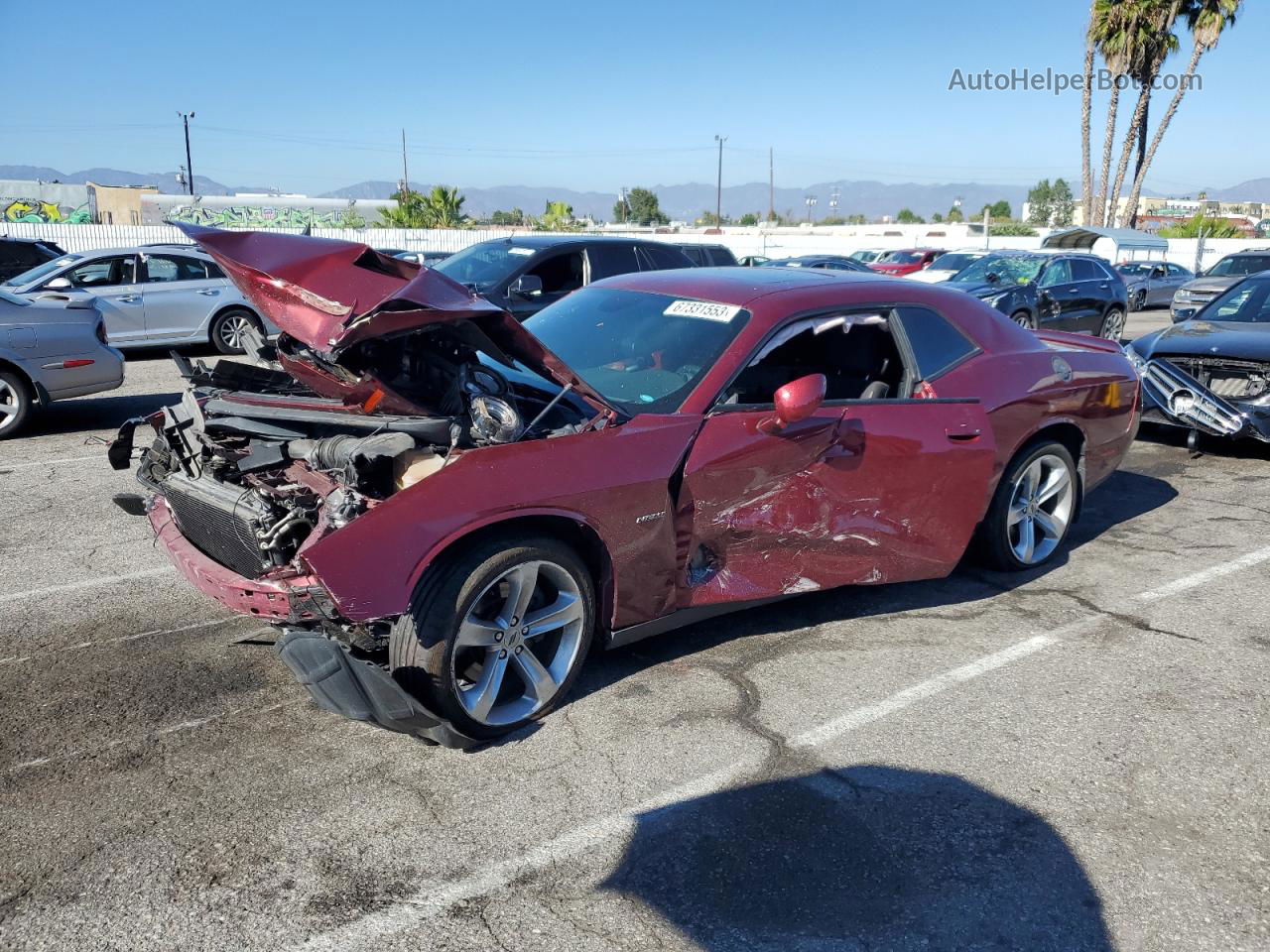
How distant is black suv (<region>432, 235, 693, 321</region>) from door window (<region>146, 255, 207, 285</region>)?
450cm

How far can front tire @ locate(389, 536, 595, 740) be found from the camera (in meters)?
3.36

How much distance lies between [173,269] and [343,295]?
38.6 feet

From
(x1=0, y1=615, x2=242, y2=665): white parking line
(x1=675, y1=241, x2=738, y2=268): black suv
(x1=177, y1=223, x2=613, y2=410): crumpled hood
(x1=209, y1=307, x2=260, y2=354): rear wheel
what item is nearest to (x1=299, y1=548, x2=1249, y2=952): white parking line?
(x1=177, y1=223, x2=613, y2=410): crumpled hood

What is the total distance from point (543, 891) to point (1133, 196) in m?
44.4

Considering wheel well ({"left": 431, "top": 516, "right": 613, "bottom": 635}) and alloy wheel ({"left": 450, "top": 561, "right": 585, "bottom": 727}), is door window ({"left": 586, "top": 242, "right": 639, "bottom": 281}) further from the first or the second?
alloy wheel ({"left": 450, "top": 561, "right": 585, "bottom": 727})

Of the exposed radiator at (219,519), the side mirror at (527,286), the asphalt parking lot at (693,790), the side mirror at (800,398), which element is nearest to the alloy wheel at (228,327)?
the side mirror at (527,286)

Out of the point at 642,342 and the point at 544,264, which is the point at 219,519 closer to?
the point at 642,342

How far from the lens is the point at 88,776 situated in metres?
3.34

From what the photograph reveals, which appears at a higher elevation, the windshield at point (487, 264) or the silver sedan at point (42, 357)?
the windshield at point (487, 264)

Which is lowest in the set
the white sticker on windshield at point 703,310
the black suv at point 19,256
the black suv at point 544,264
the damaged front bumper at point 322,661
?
the damaged front bumper at point 322,661

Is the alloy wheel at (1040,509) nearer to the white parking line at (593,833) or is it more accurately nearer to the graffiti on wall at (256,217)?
the white parking line at (593,833)

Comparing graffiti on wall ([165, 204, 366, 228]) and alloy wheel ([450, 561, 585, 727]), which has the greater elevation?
graffiti on wall ([165, 204, 366, 228])

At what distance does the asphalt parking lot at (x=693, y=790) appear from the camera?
2.73 m

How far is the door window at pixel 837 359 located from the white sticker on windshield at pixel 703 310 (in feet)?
0.79
